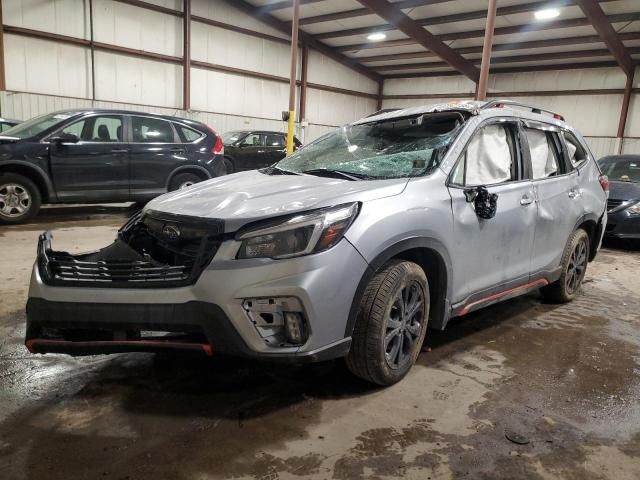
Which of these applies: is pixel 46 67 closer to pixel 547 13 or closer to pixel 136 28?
pixel 136 28

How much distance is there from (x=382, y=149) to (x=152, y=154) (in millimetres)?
5365

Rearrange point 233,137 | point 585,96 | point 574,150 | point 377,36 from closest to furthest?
1. point 574,150
2. point 233,137
3. point 377,36
4. point 585,96

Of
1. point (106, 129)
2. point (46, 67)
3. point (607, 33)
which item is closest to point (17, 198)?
point (106, 129)

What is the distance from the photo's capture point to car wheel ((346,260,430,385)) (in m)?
2.36

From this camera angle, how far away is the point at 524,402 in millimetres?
2543

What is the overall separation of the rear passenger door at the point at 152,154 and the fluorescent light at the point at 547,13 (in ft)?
36.9

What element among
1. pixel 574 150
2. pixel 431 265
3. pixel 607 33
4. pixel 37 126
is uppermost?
pixel 607 33

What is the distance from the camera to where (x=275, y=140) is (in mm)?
13664

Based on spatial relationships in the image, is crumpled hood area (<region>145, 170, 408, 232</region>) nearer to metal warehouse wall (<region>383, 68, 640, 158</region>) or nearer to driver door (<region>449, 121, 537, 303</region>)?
driver door (<region>449, 121, 537, 303</region>)

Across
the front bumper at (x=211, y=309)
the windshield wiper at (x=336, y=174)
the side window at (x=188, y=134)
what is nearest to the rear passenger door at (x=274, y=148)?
the side window at (x=188, y=134)

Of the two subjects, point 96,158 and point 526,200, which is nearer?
point 526,200

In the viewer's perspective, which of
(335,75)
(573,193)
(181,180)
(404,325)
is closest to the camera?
(404,325)

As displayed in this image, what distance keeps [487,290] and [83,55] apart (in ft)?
48.9

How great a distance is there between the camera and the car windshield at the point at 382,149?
9.33 feet
